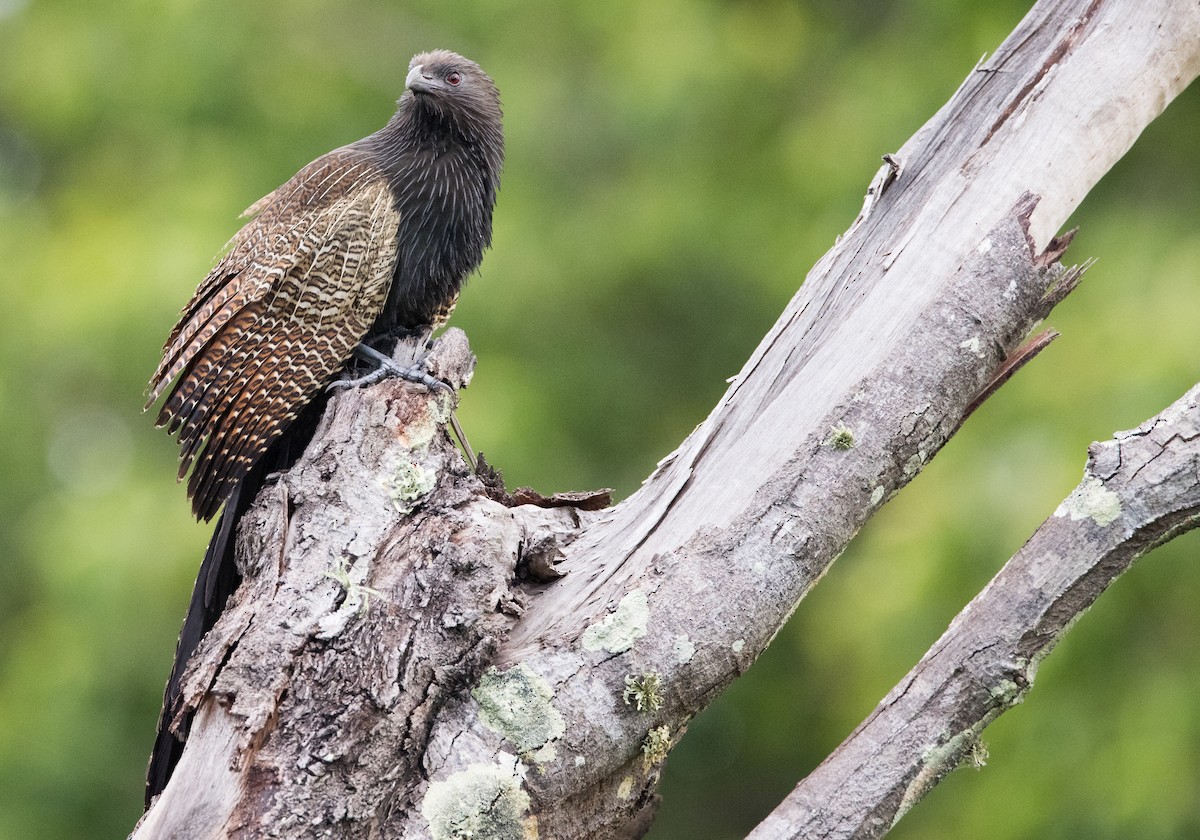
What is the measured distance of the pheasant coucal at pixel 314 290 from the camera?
3.53 meters

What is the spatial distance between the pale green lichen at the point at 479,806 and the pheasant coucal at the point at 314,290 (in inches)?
33.6

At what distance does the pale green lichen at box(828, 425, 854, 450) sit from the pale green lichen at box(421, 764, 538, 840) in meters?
0.95

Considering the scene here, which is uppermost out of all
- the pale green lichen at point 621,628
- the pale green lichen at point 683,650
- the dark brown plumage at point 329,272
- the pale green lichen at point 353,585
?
the dark brown plumage at point 329,272

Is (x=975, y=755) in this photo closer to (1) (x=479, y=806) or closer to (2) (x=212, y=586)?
(1) (x=479, y=806)

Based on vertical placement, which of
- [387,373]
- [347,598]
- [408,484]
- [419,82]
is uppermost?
[419,82]

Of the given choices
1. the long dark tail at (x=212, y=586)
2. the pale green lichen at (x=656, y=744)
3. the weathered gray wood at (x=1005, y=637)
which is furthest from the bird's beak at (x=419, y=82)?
the weathered gray wood at (x=1005, y=637)

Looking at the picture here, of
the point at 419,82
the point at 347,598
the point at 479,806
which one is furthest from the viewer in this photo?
the point at 419,82

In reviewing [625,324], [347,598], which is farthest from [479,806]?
[625,324]

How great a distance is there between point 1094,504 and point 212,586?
2.06m

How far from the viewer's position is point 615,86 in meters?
7.11

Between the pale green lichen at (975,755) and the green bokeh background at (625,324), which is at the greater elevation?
the green bokeh background at (625,324)

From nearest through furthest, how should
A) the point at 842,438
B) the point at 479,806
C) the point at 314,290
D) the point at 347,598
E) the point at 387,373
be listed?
the point at 479,806 < the point at 347,598 < the point at 842,438 < the point at 387,373 < the point at 314,290

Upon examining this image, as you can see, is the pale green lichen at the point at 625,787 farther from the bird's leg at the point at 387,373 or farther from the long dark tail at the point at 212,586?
the bird's leg at the point at 387,373

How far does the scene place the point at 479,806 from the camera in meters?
2.43
